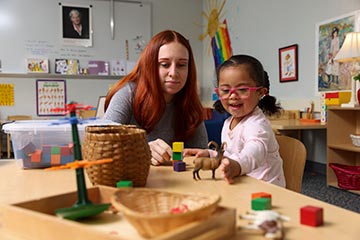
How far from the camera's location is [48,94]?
5605 mm

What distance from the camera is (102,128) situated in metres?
0.94

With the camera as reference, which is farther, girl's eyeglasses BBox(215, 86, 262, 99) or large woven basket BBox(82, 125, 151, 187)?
girl's eyeglasses BBox(215, 86, 262, 99)

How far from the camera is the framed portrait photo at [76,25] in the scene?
18.6 feet

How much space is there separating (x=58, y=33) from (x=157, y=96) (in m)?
4.65

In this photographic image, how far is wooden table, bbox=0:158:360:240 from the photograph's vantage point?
55 cm

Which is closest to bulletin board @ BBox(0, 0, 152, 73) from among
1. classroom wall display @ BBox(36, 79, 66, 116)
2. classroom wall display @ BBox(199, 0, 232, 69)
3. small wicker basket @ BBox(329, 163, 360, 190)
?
classroom wall display @ BBox(36, 79, 66, 116)

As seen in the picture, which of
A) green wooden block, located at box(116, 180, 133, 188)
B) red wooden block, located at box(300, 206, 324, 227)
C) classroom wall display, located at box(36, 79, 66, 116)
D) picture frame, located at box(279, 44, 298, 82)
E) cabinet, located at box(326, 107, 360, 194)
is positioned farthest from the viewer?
classroom wall display, located at box(36, 79, 66, 116)

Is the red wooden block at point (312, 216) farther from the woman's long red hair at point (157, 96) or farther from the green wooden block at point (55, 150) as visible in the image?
the woman's long red hair at point (157, 96)

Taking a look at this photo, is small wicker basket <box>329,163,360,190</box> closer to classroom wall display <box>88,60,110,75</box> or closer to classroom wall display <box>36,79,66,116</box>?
classroom wall display <box>88,60,110,75</box>

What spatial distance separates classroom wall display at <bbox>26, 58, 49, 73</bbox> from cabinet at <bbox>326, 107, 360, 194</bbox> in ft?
12.9

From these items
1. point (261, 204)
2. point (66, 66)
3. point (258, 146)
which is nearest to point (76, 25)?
point (66, 66)

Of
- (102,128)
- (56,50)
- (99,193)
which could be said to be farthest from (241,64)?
(56,50)

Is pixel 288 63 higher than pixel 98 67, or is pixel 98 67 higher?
pixel 98 67

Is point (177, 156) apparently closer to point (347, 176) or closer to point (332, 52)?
point (347, 176)
